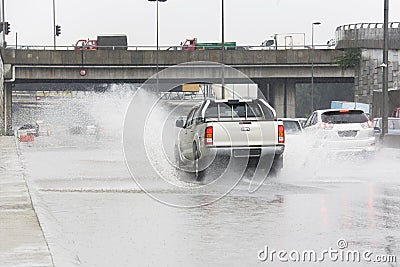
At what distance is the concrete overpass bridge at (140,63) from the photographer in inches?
2874

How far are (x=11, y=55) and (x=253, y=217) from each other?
61912 mm

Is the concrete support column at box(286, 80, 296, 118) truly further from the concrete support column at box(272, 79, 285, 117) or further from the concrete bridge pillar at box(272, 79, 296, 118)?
the concrete support column at box(272, 79, 285, 117)

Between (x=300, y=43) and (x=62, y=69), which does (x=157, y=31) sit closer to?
(x=62, y=69)

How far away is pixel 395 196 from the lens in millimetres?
15633

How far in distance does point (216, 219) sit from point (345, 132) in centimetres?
1363

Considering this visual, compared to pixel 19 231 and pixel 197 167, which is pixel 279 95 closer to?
pixel 197 167

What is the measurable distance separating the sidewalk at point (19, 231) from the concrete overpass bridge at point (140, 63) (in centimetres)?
5635

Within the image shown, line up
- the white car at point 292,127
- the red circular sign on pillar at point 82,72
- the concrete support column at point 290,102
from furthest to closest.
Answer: the concrete support column at point 290,102 → the red circular sign on pillar at point 82,72 → the white car at point 292,127

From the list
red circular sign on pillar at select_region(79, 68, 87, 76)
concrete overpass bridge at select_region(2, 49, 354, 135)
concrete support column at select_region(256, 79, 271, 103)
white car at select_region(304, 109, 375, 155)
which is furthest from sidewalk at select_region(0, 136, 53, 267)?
concrete support column at select_region(256, 79, 271, 103)

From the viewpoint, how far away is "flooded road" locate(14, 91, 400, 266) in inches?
374

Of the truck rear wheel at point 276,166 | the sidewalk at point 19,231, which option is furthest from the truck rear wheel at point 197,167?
the sidewalk at point 19,231

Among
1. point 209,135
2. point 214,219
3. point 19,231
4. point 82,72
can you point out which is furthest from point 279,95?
point 19,231

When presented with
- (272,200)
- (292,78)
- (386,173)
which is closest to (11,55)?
(292,78)

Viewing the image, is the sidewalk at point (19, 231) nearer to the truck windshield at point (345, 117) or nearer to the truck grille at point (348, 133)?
the truck grille at point (348, 133)
